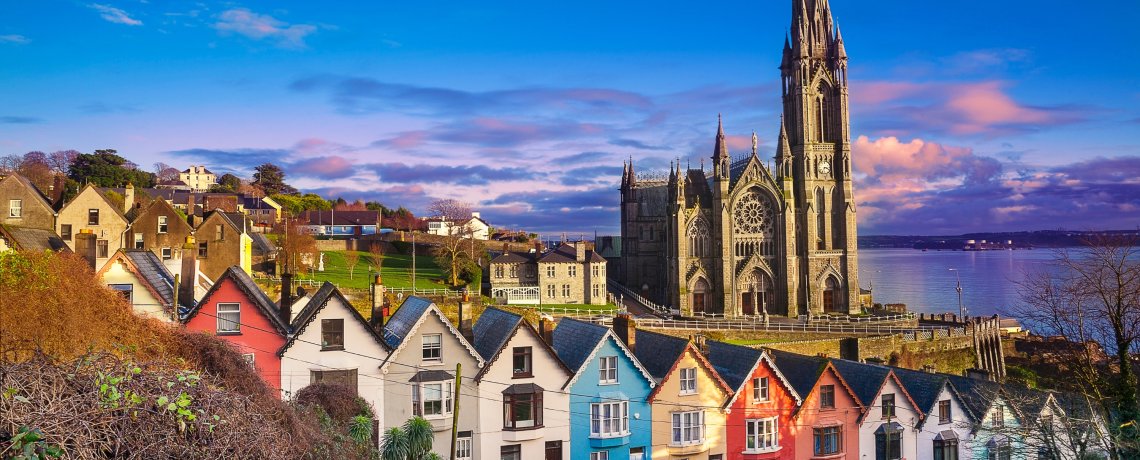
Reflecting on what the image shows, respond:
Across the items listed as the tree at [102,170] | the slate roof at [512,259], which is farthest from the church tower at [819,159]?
the tree at [102,170]

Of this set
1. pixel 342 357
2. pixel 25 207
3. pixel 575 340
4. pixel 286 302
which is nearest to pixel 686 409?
pixel 575 340

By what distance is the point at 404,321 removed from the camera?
29.8 m

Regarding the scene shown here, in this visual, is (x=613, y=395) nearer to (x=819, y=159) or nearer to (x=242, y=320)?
(x=242, y=320)

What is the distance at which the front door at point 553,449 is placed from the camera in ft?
94.3

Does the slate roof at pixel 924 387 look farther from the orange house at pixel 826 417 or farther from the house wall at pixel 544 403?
the house wall at pixel 544 403

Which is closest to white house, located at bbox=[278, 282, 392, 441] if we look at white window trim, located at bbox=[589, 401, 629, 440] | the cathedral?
white window trim, located at bbox=[589, 401, 629, 440]

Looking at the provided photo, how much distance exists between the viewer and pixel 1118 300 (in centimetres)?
2611

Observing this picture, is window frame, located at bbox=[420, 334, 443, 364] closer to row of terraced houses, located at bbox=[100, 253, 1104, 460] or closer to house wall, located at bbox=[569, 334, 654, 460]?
row of terraced houses, located at bbox=[100, 253, 1104, 460]

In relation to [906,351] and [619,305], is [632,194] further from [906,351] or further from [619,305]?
[906,351]

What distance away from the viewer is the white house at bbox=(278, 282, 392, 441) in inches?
1061

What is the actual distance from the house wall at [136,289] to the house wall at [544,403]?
448 inches

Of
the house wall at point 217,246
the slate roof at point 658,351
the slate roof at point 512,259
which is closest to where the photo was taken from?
the slate roof at point 658,351

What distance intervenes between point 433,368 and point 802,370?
14.5m

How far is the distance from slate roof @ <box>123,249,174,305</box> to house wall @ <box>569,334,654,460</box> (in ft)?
49.6
